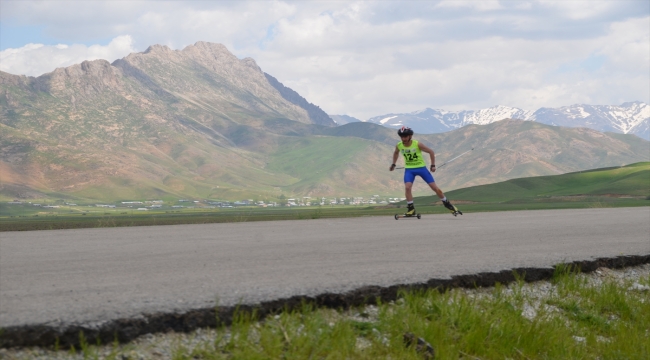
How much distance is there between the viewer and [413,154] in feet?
70.0

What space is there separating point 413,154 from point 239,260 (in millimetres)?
11637

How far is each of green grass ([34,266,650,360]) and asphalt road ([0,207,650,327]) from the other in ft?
1.43

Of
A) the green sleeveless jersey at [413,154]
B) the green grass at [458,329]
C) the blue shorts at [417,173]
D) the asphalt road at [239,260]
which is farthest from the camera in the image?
the blue shorts at [417,173]

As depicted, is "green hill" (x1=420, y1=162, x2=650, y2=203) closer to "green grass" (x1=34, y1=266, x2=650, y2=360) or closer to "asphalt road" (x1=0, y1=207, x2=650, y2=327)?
"asphalt road" (x1=0, y1=207, x2=650, y2=327)

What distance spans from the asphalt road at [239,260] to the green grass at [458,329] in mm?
437

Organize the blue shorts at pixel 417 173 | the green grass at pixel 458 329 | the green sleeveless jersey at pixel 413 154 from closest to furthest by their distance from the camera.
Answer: the green grass at pixel 458 329, the green sleeveless jersey at pixel 413 154, the blue shorts at pixel 417 173

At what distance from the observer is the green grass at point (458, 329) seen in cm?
620

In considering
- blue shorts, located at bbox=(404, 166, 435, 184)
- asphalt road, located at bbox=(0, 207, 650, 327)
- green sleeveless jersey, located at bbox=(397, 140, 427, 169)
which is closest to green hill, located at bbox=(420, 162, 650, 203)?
blue shorts, located at bbox=(404, 166, 435, 184)

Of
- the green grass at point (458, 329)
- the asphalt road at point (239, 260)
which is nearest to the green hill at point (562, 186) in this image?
the asphalt road at point (239, 260)

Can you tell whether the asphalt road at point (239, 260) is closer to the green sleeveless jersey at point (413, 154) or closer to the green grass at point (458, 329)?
the green grass at point (458, 329)

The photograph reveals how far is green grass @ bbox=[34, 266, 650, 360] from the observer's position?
20.3ft

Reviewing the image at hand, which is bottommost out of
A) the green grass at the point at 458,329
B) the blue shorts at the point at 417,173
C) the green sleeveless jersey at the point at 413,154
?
the green grass at the point at 458,329

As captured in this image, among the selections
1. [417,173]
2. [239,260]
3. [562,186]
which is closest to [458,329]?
[239,260]

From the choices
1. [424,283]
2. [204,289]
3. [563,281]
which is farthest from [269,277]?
[563,281]
